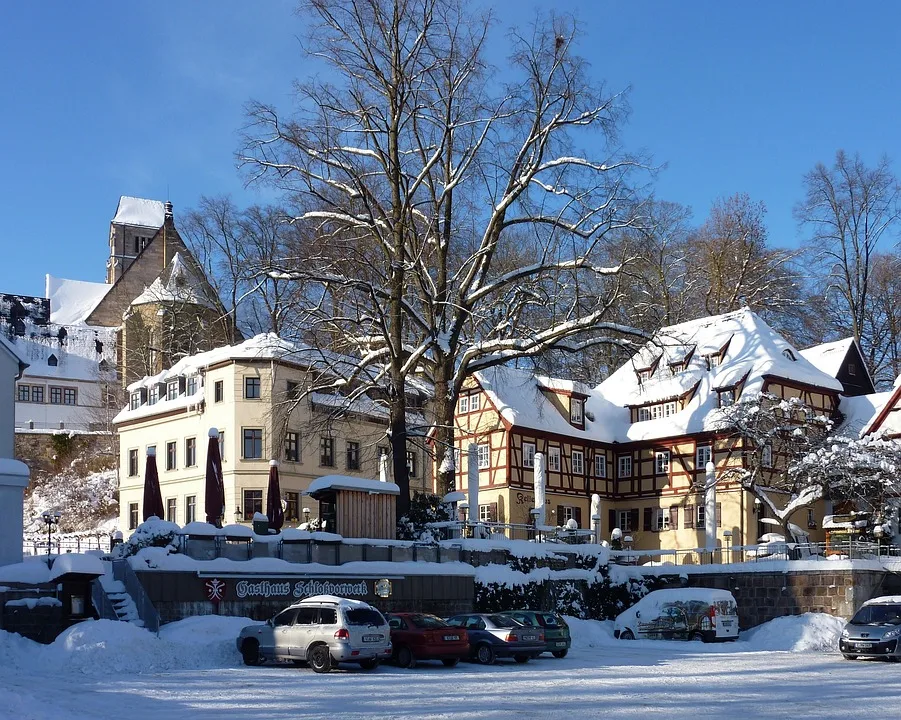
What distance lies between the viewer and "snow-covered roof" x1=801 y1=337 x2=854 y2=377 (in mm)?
57656

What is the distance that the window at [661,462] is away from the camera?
5558 cm

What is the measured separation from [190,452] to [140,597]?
1060 inches

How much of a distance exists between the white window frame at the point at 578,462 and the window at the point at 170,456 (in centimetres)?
1842

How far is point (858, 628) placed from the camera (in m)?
29.0

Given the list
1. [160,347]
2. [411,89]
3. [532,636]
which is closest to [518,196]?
[411,89]

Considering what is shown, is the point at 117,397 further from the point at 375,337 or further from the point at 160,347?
the point at 375,337

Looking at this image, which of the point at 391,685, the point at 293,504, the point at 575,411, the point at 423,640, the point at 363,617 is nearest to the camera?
the point at 391,685

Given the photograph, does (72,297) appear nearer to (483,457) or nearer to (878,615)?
(483,457)

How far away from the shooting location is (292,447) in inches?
2082

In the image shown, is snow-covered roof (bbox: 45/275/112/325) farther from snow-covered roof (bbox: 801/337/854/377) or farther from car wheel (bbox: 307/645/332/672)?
car wheel (bbox: 307/645/332/672)

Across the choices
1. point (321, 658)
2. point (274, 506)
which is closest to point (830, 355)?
point (274, 506)

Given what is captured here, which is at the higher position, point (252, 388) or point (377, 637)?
point (252, 388)

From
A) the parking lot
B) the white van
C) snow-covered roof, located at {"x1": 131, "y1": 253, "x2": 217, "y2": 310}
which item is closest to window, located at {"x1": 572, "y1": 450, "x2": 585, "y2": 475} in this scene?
the white van

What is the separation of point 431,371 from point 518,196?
6.54m
